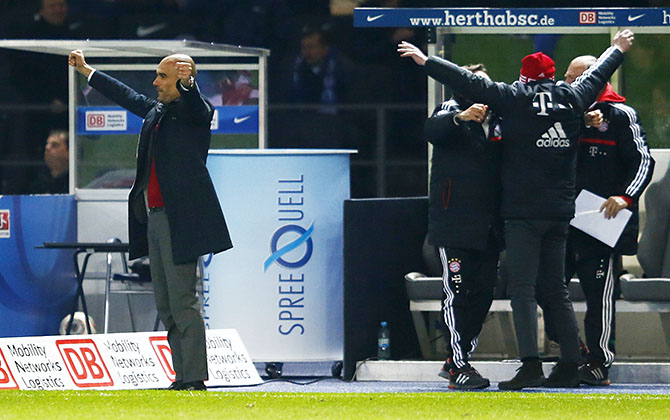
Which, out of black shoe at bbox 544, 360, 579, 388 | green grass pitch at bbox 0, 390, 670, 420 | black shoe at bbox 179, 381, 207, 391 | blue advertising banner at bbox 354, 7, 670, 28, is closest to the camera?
green grass pitch at bbox 0, 390, 670, 420

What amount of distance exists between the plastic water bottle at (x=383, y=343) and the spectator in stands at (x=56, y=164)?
382 centimetres

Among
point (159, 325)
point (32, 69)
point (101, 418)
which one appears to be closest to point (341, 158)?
point (159, 325)

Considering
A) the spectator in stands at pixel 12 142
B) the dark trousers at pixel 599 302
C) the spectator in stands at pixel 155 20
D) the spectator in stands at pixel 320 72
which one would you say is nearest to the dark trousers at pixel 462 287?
the dark trousers at pixel 599 302

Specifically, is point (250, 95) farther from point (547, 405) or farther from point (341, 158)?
point (547, 405)

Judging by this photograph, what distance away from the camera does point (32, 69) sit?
45.6 ft

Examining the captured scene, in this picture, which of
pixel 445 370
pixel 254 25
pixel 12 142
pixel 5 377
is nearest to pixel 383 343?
pixel 445 370

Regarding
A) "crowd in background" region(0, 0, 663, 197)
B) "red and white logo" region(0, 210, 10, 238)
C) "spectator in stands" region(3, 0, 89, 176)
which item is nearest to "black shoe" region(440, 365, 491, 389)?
"red and white logo" region(0, 210, 10, 238)

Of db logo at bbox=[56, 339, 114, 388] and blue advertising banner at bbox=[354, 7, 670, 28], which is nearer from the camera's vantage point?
db logo at bbox=[56, 339, 114, 388]

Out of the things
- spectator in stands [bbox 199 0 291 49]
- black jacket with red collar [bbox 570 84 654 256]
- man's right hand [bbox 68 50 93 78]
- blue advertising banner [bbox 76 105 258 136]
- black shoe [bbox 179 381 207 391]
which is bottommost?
black shoe [bbox 179 381 207 391]

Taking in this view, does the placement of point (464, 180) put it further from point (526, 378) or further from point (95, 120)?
point (95, 120)

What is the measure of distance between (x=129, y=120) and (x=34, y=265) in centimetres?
133

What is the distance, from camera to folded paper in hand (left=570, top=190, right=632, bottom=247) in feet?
31.2

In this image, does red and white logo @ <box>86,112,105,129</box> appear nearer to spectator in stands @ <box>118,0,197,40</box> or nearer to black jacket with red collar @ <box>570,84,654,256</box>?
spectator in stands @ <box>118,0,197,40</box>

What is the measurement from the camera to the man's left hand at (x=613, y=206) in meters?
9.47
